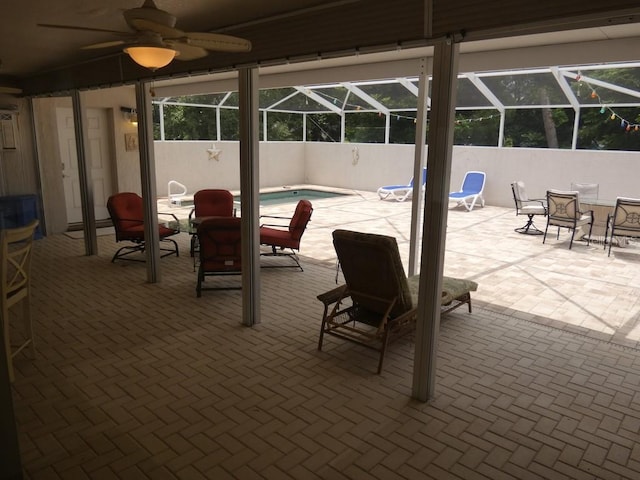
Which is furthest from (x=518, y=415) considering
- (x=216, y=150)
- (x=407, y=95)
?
(x=216, y=150)

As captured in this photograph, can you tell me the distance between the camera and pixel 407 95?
1162cm

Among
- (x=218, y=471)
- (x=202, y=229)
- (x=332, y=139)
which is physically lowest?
(x=218, y=471)

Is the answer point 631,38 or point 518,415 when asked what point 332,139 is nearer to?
point 631,38

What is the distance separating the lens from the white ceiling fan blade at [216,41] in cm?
286

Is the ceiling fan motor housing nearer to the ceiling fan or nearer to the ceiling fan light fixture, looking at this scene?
the ceiling fan

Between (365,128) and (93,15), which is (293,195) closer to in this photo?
(365,128)

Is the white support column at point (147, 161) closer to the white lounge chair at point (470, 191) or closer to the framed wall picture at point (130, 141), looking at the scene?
the framed wall picture at point (130, 141)

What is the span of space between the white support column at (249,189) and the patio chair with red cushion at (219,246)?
2.01 ft

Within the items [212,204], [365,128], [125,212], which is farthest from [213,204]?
[365,128]

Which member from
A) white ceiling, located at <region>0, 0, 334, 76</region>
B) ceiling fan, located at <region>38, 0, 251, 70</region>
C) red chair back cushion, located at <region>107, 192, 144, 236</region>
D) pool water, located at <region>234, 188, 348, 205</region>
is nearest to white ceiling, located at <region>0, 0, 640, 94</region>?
white ceiling, located at <region>0, 0, 334, 76</region>

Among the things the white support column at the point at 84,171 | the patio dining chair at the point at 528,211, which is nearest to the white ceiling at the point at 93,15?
the white support column at the point at 84,171

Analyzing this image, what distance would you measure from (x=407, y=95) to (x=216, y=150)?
5976mm

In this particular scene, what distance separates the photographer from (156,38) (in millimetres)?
2822

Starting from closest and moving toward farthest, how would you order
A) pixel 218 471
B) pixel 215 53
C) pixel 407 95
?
pixel 218 471 < pixel 215 53 < pixel 407 95
